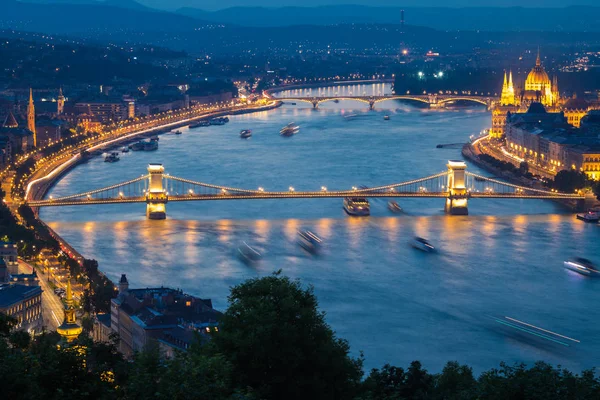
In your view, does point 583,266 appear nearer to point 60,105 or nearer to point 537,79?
point 537,79

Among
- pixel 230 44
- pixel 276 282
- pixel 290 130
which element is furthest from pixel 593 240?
pixel 230 44

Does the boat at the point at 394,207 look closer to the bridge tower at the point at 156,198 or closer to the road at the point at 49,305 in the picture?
the bridge tower at the point at 156,198

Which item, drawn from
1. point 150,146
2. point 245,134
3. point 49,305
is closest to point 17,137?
point 150,146

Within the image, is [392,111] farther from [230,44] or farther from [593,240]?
[230,44]

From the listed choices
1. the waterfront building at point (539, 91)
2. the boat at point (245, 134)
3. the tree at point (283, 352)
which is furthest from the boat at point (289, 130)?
the tree at point (283, 352)

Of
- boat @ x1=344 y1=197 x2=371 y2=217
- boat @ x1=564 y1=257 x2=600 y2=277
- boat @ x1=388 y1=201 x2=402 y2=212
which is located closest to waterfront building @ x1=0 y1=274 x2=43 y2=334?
boat @ x1=564 y1=257 x2=600 y2=277

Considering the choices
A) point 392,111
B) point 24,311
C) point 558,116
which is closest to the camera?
point 24,311
